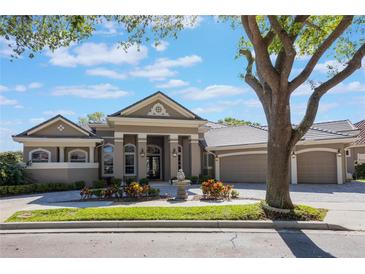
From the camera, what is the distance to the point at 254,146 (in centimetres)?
2091

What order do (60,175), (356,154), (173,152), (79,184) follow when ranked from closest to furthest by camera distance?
(60,175), (79,184), (173,152), (356,154)

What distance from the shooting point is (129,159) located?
22.2m

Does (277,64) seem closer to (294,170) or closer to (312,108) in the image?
(312,108)

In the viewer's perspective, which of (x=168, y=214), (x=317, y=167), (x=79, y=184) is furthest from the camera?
(x=317, y=167)

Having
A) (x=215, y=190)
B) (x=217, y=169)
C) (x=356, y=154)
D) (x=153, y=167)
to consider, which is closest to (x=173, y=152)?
(x=153, y=167)

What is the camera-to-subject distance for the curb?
7.94 m

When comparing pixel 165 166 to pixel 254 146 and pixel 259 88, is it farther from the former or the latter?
pixel 259 88

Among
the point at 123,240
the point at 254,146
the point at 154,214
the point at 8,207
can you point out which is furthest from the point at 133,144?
the point at 123,240

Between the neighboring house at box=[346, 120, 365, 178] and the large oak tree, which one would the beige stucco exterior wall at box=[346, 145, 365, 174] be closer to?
the neighboring house at box=[346, 120, 365, 178]

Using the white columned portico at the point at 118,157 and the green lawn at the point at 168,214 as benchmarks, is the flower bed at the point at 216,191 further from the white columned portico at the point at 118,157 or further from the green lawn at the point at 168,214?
the white columned portico at the point at 118,157

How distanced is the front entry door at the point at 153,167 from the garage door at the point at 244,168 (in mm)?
4968

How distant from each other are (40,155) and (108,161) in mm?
4650

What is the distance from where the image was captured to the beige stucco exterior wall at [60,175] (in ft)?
59.3

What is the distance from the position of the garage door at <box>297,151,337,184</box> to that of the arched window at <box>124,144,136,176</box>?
38.3 ft
